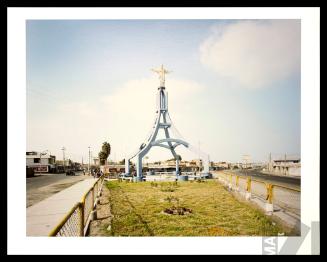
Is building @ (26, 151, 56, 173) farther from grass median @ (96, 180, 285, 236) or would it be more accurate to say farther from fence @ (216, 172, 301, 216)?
fence @ (216, 172, 301, 216)

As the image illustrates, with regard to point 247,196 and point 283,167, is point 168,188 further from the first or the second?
point 283,167

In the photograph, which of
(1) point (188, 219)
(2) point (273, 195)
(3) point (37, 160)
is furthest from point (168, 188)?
(3) point (37, 160)

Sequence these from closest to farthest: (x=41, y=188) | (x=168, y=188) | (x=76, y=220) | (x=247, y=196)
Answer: (x=76, y=220) → (x=247, y=196) → (x=168, y=188) → (x=41, y=188)

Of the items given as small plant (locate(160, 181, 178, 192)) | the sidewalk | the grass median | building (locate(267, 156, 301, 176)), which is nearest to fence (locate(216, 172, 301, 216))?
the grass median

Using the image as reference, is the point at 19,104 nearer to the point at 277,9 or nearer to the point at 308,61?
the point at 277,9

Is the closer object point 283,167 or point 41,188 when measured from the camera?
point 41,188

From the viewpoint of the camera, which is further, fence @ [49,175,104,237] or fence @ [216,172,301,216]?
fence @ [216,172,301,216]

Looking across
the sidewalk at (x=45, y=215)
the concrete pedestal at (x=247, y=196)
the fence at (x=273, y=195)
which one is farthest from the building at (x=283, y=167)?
the sidewalk at (x=45, y=215)

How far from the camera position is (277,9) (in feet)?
16.9

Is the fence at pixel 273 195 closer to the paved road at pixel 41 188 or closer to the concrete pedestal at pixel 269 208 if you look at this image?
the concrete pedestal at pixel 269 208

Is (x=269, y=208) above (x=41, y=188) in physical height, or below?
above

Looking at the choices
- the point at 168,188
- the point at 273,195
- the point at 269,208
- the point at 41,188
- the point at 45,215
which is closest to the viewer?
the point at 269,208

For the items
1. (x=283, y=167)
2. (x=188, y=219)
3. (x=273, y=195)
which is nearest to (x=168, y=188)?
(x=273, y=195)

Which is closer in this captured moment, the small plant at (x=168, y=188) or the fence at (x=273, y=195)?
the fence at (x=273, y=195)
